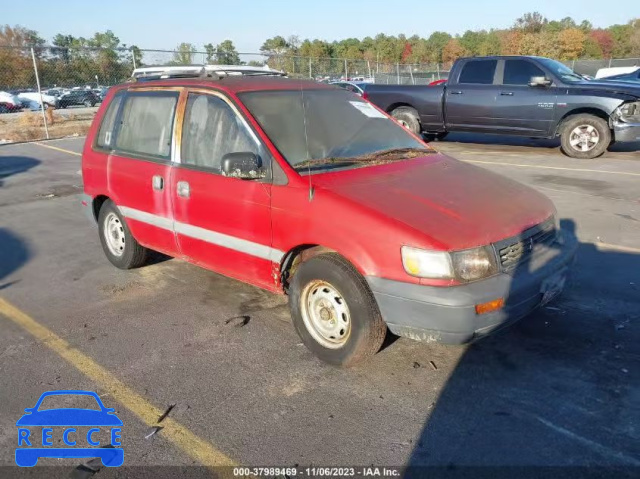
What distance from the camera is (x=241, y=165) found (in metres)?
3.48

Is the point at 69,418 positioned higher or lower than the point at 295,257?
lower

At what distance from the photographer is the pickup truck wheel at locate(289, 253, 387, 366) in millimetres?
3141

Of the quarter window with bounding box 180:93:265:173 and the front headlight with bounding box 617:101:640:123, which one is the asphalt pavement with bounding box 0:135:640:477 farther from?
the front headlight with bounding box 617:101:640:123

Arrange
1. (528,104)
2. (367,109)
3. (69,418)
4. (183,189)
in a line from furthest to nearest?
(528,104), (367,109), (183,189), (69,418)

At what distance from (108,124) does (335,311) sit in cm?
316

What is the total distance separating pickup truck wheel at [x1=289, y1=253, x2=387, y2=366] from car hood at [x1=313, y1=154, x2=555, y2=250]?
46 centimetres

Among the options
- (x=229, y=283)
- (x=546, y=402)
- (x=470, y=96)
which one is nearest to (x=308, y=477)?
(x=546, y=402)

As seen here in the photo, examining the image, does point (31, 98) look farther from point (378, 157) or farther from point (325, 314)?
point (325, 314)

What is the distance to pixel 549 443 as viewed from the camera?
8.70 feet

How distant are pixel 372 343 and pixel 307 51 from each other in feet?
280

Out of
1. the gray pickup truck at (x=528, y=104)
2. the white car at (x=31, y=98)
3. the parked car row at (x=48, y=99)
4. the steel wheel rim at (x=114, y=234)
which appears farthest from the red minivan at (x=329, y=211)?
the white car at (x=31, y=98)

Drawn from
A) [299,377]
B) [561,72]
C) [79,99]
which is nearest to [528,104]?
[561,72]

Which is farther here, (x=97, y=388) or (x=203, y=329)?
(x=203, y=329)

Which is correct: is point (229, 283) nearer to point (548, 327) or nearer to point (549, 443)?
point (548, 327)
